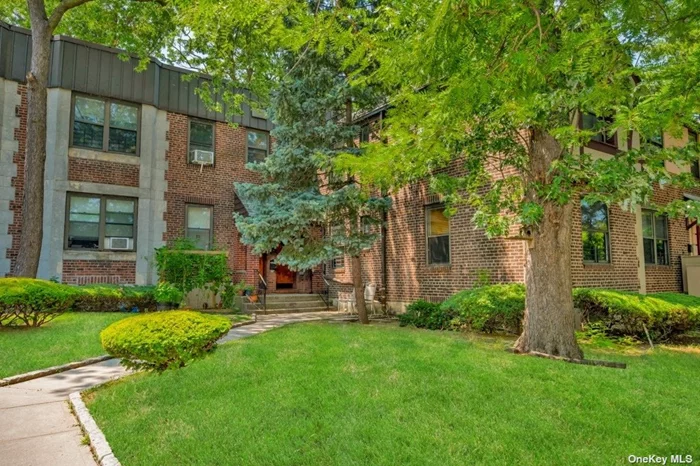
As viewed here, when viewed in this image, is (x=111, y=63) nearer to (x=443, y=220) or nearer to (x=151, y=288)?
(x=151, y=288)

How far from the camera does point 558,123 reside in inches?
233

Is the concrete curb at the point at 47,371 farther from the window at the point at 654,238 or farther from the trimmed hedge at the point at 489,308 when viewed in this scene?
the window at the point at 654,238

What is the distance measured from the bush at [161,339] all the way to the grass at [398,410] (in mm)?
296

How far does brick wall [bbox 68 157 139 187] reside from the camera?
12.8 m

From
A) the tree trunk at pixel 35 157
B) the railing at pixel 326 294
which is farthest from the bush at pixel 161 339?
the railing at pixel 326 294

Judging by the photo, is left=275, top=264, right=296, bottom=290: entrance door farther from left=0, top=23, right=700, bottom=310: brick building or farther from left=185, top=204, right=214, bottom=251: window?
left=185, top=204, right=214, bottom=251: window

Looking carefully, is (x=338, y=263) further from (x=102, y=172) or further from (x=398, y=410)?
(x=398, y=410)

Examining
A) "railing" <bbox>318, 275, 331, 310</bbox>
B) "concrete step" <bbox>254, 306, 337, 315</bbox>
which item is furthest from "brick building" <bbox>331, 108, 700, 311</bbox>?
"railing" <bbox>318, 275, 331, 310</bbox>

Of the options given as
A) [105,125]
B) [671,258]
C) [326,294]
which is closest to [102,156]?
[105,125]

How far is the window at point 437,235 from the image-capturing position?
11.3m

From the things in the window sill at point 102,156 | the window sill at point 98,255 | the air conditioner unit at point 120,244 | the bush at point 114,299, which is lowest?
the bush at point 114,299

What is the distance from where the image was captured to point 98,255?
42.6 feet

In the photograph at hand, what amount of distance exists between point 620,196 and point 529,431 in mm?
3247

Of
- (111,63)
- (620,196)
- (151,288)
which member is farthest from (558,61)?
(111,63)
